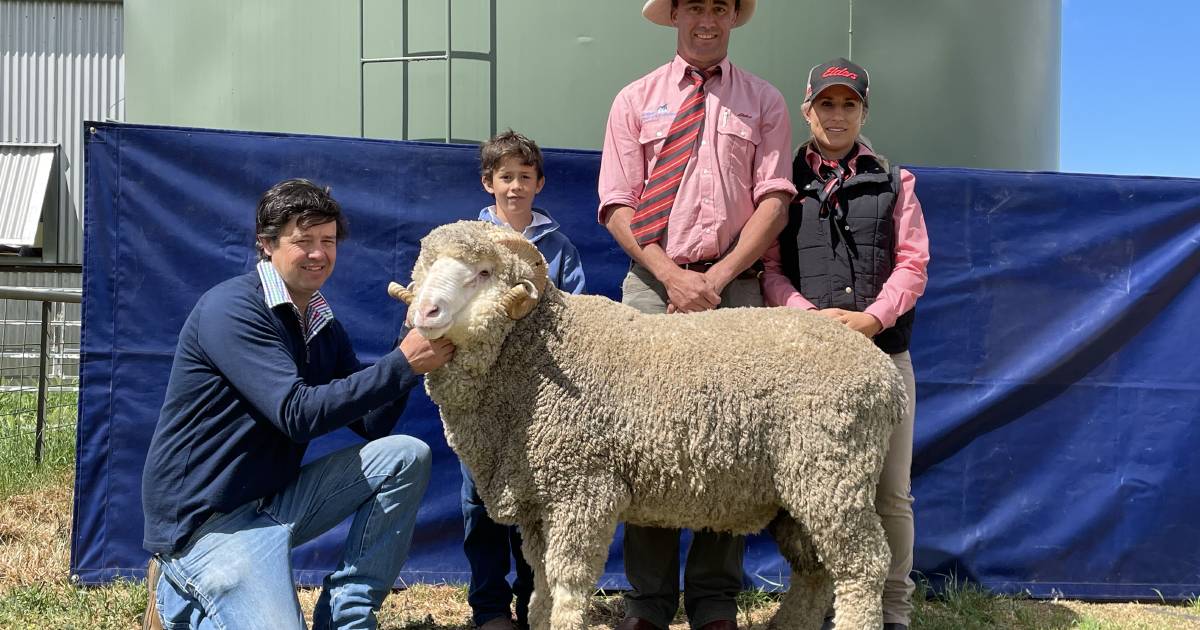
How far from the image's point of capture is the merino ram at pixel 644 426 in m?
2.62

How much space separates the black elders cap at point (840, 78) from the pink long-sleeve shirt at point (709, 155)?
Answer: 0.13 metres

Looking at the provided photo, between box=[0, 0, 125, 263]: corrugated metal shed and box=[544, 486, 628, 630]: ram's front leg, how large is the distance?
13.2 metres

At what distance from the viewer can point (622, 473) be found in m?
2.70

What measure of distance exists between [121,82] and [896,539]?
46.2 feet

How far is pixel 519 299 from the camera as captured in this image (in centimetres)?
257

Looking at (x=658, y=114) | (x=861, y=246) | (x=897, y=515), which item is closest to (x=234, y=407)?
(x=658, y=114)

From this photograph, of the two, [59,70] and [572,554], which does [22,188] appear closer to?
[59,70]

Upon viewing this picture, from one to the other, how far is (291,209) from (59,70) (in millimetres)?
13454

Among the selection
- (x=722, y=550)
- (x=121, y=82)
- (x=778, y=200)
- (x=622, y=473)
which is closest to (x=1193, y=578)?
(x=722, y=550)

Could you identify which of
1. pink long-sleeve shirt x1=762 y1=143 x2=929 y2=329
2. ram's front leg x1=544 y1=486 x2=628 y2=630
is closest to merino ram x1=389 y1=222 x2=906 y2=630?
ram's front leg x1=544 y1=486 x2=628 y2=630

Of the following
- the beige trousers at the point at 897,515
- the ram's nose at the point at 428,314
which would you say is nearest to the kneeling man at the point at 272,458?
the ram's nose at the point at 428,314

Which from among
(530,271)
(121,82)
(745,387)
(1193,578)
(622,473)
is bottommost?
(1193,578)

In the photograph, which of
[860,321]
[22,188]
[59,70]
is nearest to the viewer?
[860,321]

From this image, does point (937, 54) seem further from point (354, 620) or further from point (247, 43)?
point (354, 620)
